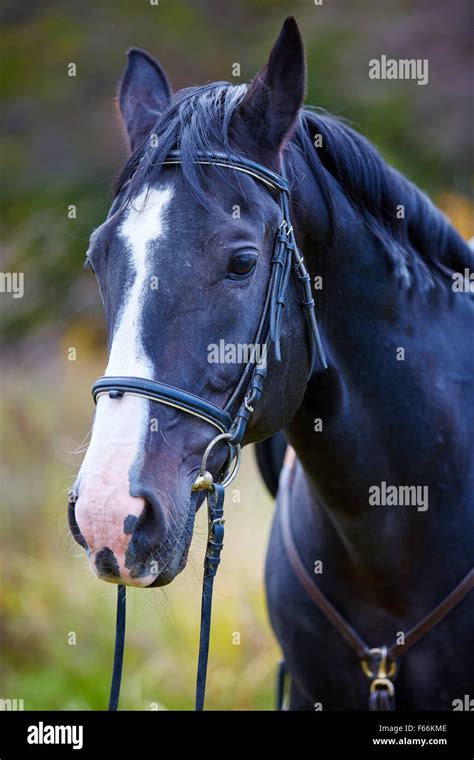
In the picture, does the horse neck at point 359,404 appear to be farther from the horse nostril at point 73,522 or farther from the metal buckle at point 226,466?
the horse nostril at point 73,522

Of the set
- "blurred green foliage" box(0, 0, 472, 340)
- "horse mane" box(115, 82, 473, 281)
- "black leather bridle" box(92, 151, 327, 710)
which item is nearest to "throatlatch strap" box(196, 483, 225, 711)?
"black leather bridle" box(92, 151, 327, 710)

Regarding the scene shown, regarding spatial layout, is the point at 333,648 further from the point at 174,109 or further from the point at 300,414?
the point at 174,109

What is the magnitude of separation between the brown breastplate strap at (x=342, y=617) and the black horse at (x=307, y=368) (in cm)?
3

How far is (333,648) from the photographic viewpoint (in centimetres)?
291

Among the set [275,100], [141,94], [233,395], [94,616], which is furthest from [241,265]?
[94,616]

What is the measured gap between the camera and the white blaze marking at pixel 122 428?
1905 mm

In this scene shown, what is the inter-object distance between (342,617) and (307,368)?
0.95 meters

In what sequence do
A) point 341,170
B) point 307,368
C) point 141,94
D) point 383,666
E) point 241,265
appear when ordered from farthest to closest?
point 141,94
point 383,666
point 341,170
point 307,368
point 241,265

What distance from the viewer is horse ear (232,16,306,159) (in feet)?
7.61

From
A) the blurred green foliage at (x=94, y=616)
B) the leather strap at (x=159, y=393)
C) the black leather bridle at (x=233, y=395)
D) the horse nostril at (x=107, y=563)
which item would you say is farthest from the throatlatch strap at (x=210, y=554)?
the blurred green foliage at (x=94, y=616)

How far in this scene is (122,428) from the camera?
6.46 feet

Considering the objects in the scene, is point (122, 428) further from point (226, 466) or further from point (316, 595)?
point (316, 595)

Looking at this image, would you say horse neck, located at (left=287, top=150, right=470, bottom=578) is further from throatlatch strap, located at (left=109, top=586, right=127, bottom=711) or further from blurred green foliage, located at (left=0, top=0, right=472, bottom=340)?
blurred green foliage, located at (left=0, top=0, right=472, bottom=340)

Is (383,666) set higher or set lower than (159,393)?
lower
